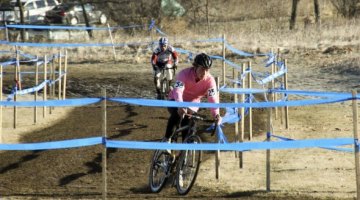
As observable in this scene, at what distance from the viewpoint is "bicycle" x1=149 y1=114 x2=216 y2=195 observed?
407 inches

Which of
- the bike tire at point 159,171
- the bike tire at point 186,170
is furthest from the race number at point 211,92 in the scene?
the bike tire at point 159,171

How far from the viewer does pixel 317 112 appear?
1861 centimetres

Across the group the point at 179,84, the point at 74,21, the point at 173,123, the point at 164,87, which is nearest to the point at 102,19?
the point at 74,21

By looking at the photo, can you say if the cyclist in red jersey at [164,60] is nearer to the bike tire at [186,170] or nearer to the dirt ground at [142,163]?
the dirt ground at [142,163]

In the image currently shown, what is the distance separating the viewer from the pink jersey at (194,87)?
10.5 m

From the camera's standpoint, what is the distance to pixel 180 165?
33.9 feet

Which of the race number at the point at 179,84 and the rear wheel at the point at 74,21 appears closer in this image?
the race number at the point at 179,84

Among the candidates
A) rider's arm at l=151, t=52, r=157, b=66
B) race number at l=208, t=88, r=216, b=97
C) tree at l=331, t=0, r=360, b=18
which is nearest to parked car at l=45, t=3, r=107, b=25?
tree at l=331, t=0, r=360, b=18

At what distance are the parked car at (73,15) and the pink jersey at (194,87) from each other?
33.7 m

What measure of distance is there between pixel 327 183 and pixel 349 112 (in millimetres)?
7279

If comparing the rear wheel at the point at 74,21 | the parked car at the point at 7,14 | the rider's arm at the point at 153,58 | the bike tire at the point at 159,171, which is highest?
the parked car at the point at 7,14

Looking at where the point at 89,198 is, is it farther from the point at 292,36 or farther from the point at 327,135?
the point at 292,36

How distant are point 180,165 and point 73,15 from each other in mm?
34777

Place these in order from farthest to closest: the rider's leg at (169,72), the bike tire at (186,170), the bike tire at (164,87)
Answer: the bike tire at (164,87) < the rider's leg at (169,72) < the bike tire at (186,170)
